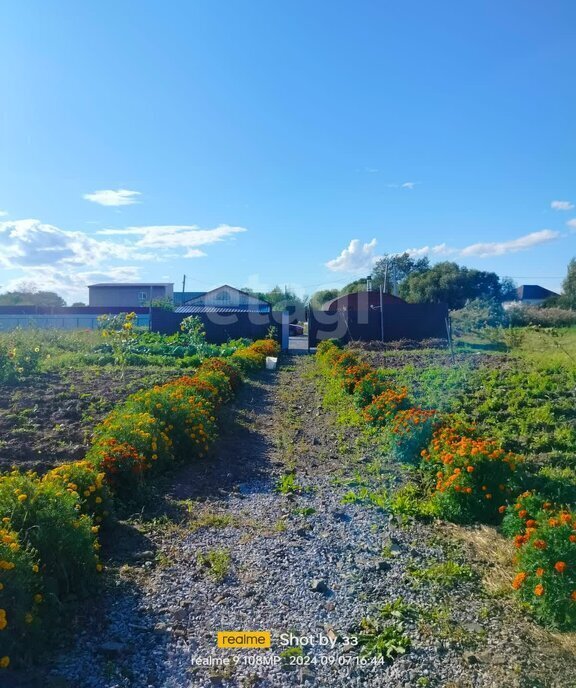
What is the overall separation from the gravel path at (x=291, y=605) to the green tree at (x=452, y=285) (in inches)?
1517

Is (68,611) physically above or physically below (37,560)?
below

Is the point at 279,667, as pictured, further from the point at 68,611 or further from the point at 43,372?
the point at 43,372

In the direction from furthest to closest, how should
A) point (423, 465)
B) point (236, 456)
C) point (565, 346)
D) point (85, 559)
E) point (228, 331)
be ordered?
1. point (228, 331)
2. point (565, 346)
3. point (236, 456)
4. point (423, 465)
5. point (85, 559)

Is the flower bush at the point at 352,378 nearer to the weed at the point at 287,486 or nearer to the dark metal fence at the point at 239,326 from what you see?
the weed at the point at 287,486

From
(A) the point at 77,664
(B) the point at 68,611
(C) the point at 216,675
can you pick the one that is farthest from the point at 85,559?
(C) the point at 216,675

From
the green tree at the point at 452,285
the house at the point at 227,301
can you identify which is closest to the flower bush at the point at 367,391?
the house at the point at 227,301

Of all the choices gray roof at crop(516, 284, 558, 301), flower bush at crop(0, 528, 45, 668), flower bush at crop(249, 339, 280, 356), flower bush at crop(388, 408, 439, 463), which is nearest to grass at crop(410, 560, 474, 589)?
flower bush at crop(388, 408, 439, 463)

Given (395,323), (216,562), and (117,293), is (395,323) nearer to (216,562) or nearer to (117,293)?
(216,562)

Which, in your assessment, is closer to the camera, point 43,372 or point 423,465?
point 423,465

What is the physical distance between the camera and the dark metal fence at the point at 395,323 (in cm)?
2450

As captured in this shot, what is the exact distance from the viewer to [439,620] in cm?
300

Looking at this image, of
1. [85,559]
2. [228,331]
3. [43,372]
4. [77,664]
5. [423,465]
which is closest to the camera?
[77,664]

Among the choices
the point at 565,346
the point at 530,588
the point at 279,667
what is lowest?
the point at 279,667

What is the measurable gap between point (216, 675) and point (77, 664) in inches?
24.8
